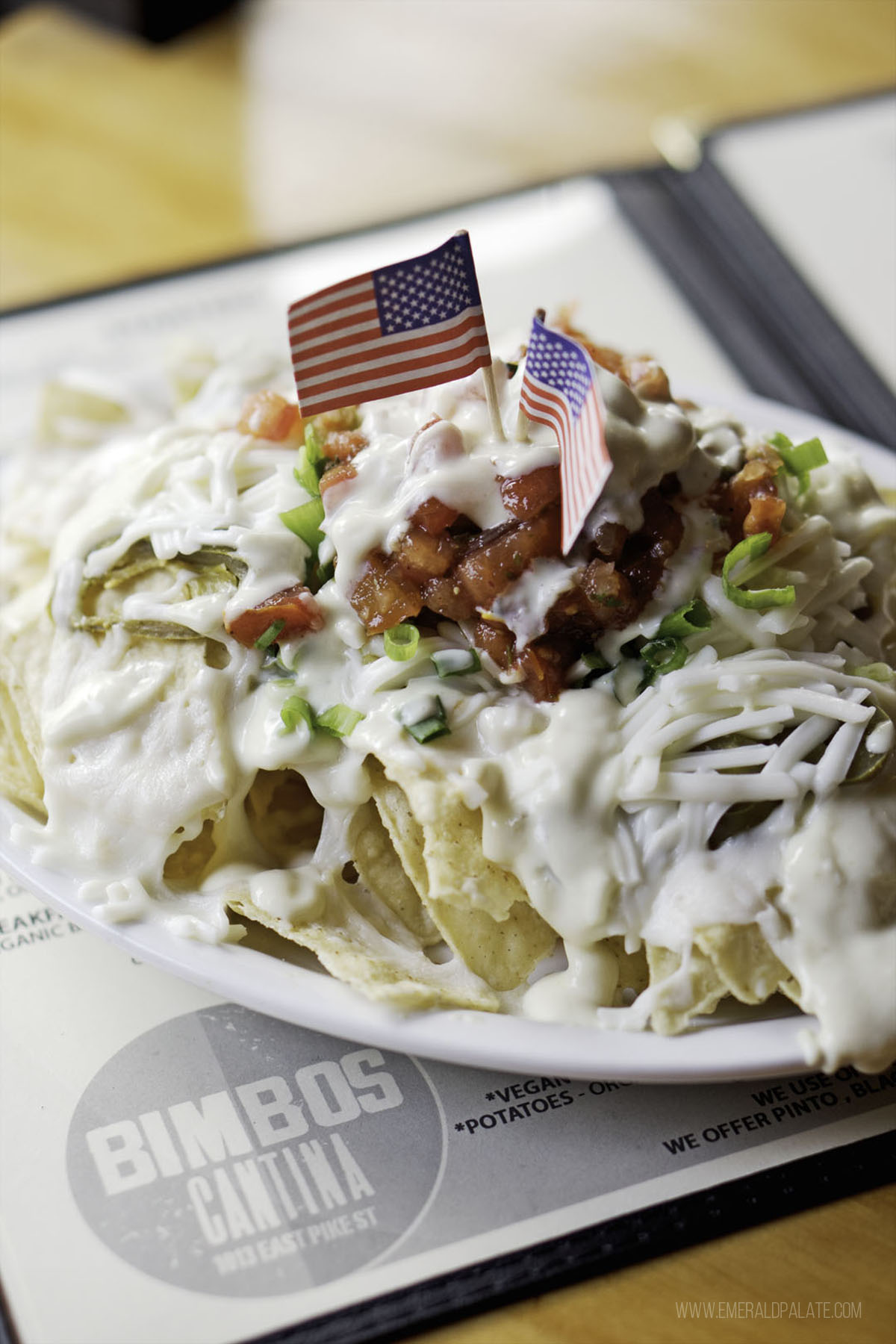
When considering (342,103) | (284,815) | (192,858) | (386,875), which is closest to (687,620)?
(386,875)

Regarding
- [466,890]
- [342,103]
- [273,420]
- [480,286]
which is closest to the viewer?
[466,890]

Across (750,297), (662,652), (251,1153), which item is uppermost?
(662,652)

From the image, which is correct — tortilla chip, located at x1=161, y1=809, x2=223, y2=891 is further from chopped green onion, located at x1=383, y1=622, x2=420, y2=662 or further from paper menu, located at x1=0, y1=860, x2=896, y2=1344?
chopped green onion, located at x1=383, y1=622, x2=420, y2=662

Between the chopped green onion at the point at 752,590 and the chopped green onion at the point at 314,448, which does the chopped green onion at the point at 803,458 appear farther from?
the chopped green onion at the point at 314,448

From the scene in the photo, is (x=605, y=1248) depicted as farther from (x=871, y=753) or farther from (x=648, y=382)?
(x=648, y=382)

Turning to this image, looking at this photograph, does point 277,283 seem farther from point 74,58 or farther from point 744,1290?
point 744,1290

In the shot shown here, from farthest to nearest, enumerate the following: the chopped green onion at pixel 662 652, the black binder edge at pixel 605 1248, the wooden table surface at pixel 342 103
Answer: the wooden table surface at pixel 342 103
the chopped green onion at pixel 662 652
the black binder edge at pixel 605 1248

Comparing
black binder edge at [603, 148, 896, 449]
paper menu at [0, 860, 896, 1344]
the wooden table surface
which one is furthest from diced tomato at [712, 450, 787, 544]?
the wooden table surface

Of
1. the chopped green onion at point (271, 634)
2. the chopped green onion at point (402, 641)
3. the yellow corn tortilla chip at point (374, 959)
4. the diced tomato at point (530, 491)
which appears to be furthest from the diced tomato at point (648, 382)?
the yellow corn tortilla chip at point (374, 959)
